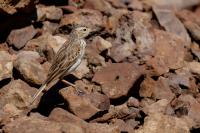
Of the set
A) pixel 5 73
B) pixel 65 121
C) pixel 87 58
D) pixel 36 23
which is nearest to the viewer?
pixel 65 121

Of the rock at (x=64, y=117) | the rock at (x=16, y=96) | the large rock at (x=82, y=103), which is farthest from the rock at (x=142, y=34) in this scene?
the rock at (x=16, y=96)

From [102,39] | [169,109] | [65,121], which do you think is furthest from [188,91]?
[65,121]

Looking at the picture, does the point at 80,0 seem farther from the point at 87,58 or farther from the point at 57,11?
the point at 87,58

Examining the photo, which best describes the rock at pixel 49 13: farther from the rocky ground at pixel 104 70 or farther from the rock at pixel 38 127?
the rock at pixel 38 127

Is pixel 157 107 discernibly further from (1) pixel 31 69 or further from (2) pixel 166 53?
(1) pixel 31 69

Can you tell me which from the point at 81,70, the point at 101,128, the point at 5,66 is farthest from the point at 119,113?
the point at 5,66
